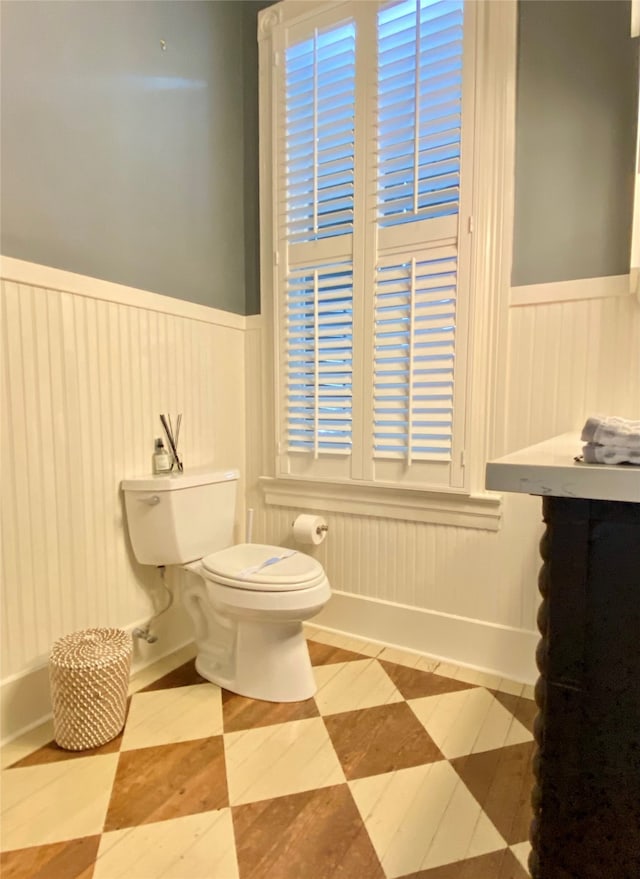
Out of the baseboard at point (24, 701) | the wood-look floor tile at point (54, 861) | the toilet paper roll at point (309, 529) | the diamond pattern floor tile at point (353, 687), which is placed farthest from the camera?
the toilet paper roll at point (309, 529)

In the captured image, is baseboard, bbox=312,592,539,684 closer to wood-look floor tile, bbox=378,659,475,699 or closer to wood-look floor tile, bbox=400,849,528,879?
wood-look floor tile, bbox=378,659,475,699

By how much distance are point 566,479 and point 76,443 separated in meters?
1.42

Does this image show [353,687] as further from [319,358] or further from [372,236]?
[372,236]

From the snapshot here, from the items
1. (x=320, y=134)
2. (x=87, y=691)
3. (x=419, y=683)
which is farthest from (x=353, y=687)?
(x=320, y=134)

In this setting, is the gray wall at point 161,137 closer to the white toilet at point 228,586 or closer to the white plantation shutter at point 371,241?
the white plantation shutter at point 371,241

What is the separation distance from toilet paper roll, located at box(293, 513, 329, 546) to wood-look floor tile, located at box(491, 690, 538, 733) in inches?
32.6

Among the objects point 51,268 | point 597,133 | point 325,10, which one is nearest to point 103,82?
point 51,268

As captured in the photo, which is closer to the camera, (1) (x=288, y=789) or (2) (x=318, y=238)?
(1) (x=288, y=789)

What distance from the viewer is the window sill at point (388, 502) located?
173 centimetres

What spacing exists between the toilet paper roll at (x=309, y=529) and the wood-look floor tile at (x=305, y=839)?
90 cm

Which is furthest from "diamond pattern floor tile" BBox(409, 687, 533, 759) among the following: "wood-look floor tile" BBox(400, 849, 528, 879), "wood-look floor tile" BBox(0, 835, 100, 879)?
"wood-look floor tile" BBox(0, 835, 100, 879)

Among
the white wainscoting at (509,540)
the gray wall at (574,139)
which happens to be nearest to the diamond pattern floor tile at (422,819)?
the white wainscoting at (509,540)

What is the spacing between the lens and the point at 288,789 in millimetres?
1229

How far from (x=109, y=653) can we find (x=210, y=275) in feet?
4.76
